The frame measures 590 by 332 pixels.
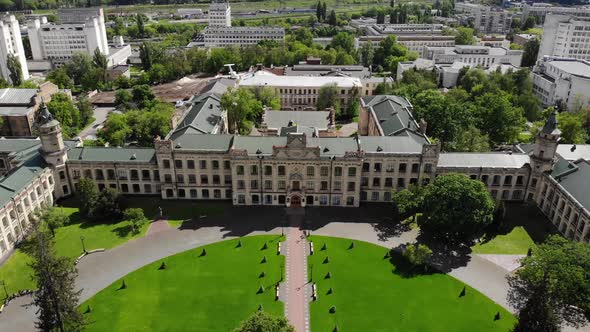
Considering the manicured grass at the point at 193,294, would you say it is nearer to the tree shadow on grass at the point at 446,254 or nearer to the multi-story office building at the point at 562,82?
the tree shadow on grass at the point at 446,254

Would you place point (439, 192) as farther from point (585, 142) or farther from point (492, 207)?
point (585, 142)

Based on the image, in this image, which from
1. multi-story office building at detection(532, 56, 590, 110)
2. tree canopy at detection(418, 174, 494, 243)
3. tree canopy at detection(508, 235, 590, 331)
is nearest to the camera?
tree canopy at detection(508, 235, 590, 331)

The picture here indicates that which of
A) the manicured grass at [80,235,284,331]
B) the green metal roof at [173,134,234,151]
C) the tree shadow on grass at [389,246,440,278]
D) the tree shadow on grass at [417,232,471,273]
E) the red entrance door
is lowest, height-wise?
the manicured grass at [80,235,284,331]

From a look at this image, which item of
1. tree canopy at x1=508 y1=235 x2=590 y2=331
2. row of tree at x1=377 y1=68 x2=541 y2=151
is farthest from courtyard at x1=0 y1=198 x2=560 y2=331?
row of tree at x1=377 y1=68 x2=541 y2=151

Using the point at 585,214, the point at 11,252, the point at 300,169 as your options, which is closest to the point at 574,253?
the point at 585,214

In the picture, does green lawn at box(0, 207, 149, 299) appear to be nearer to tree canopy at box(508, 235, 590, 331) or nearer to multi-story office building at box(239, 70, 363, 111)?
tree canopy at box(508, 235, 590, 331)

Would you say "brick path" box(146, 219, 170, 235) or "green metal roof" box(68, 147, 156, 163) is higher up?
"green metal roof" box(68, 147, 156, 163)

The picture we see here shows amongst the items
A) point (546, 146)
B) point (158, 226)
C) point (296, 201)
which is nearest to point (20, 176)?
point (158, 226)
